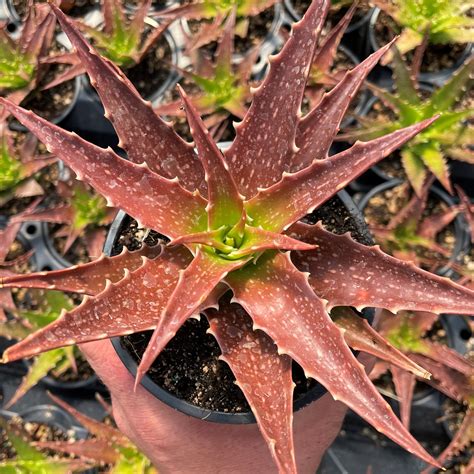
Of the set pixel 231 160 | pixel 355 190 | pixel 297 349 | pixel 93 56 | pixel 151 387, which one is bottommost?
pixel 355 190

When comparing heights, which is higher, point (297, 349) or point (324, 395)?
point (297, 349)

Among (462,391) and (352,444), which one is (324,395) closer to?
(462,391)

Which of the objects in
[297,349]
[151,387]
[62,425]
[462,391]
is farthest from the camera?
[62,425]

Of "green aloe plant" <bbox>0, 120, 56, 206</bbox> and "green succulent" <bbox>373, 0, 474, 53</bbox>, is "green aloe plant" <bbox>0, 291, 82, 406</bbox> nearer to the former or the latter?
"green aloe plant" <bbox>0, 120, 56, 206</bbox>

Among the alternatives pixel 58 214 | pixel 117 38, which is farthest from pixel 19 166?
pixel 117 38

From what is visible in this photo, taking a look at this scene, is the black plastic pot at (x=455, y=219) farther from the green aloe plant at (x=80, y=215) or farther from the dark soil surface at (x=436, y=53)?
the green aloe plant at (x=80, y=215)

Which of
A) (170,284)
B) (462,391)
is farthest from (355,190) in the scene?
(170,284)

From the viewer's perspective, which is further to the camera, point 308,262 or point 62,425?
point 62,425
